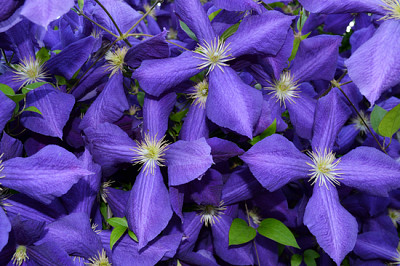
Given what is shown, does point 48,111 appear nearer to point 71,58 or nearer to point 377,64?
point 71,58

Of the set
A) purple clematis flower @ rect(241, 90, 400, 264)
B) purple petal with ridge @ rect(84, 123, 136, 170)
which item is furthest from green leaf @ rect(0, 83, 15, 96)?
purple clematis flower @ rect(241, 90, 400, 264)

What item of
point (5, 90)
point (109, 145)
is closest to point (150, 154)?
point (109, 145)

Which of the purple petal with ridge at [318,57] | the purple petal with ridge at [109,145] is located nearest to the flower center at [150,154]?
the purple petal with ridge at [109,145]

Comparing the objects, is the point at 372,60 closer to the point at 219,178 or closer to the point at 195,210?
the point at 219,178

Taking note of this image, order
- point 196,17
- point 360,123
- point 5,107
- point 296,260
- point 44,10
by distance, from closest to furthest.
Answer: point 44,10 < point 5,107 < point 196,17 < point 296,260 < point 360,123

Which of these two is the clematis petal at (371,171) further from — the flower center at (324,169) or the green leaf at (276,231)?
the green leaf at (276,231)

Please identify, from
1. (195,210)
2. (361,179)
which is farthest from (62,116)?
(361,179)

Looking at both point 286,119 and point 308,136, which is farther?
point 286,119
